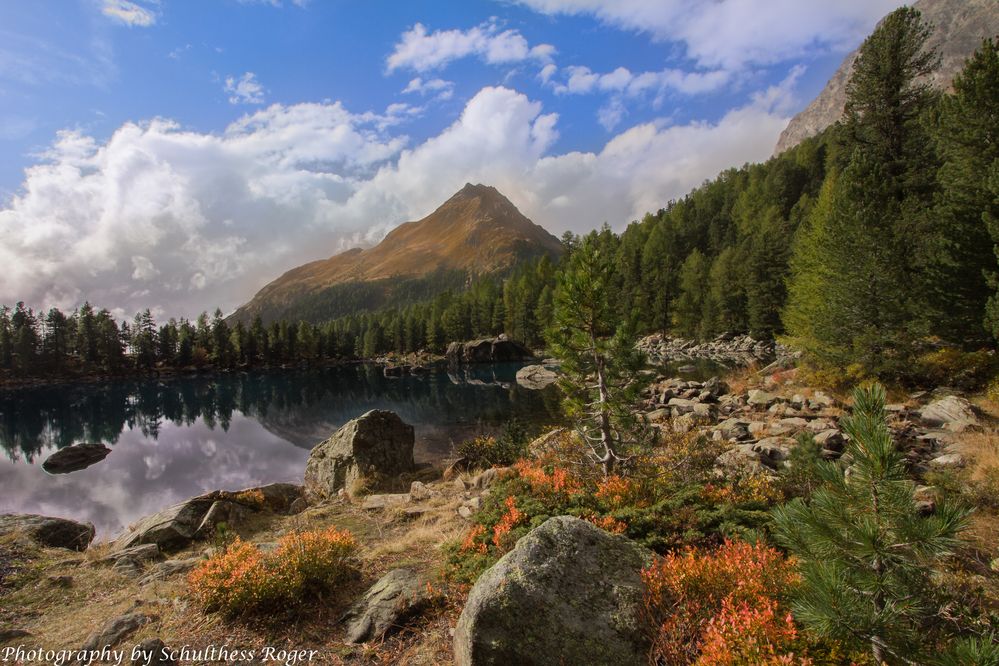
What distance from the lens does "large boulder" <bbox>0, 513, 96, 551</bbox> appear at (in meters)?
14.1

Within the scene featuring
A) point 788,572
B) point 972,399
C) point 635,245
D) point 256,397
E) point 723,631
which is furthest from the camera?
point 635,245

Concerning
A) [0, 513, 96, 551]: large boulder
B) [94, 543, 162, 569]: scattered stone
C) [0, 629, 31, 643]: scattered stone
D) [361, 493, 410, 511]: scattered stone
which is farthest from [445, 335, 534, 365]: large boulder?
[0, 629, 31, 643]: scattered stone

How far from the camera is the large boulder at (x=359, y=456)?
20.6 meters

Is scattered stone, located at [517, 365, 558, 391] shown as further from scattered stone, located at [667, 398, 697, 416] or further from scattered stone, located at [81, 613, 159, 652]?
scattered stone, located at [81, 613, 159, 652]

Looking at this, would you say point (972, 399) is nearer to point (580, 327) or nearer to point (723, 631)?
point (580, 327)

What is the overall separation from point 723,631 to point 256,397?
7415 centimetres

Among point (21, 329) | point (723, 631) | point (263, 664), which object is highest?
point (21, 329)

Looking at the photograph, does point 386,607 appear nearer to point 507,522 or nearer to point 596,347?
point 507,522

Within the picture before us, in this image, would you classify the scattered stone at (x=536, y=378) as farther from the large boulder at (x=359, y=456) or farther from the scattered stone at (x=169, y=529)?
→ the scattered stone at (x=169, y=529)

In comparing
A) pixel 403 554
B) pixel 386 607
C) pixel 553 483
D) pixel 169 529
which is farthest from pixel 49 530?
pixel 553 483

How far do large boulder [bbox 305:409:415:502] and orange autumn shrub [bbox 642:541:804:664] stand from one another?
676 inches

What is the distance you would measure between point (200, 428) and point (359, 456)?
35938 mm

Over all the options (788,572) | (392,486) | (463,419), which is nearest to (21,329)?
(463,419)

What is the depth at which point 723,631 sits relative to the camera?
4.60 m
